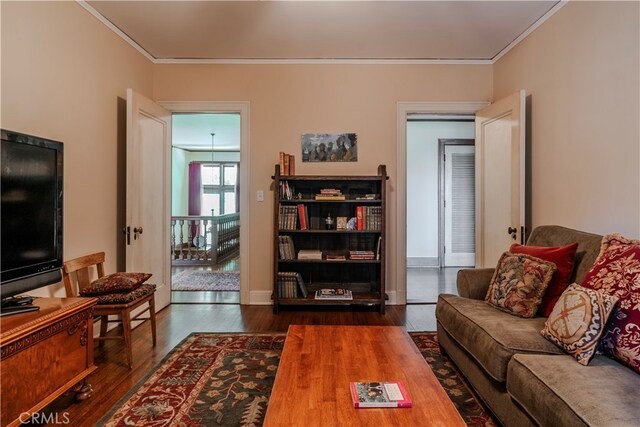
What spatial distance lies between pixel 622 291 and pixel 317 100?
10.0ft

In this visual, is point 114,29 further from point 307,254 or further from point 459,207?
point 459,207

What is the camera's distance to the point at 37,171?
190 cm

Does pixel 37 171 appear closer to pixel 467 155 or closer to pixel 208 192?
pixel 467 155

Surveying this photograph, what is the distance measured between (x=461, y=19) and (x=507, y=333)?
2555mm

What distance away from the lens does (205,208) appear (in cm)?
1009

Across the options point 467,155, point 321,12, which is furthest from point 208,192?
point 321,12

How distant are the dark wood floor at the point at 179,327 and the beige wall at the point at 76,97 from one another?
698mm

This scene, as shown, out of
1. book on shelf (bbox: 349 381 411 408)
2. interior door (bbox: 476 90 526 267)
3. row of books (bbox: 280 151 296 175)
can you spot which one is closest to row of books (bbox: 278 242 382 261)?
row of books (bbox: 280 151 296 175)

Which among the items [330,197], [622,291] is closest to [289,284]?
[330,197]

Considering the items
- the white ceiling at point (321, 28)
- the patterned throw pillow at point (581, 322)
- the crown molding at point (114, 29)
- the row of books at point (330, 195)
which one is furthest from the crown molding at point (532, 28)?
the crown molding at point (114, 29)

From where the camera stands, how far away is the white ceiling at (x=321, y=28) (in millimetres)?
2770

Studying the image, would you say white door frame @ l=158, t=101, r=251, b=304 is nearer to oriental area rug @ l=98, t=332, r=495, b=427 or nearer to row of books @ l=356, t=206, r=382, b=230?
oriental area rug @ l=98, t=332, r=495, b=427

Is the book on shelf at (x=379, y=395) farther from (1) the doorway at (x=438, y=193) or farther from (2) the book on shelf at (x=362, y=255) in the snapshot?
(1) the doorway at (x=438, y=193)

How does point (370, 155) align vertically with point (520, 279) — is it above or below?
above
